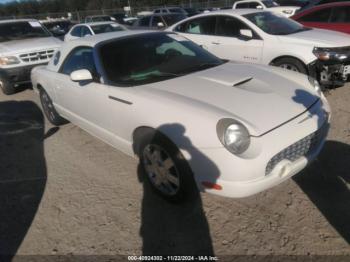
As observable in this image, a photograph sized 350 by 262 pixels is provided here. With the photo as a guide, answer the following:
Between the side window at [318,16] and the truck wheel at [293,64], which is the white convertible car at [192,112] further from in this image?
the side window at [318,16]

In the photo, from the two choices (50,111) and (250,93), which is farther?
(50,111)

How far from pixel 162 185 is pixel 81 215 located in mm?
858

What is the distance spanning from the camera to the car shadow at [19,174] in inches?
121

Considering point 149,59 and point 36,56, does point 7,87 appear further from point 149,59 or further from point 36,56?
point 149,59

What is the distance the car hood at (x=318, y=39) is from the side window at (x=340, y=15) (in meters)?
1.63

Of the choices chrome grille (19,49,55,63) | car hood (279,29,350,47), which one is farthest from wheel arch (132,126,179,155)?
chrome grille (19,49,55,63)

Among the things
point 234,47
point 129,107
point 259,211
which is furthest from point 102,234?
point 234,47

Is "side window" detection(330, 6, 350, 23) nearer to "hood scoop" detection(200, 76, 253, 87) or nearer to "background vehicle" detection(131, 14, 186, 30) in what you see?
"hood scoop" detection(200, 76, 253, 87)

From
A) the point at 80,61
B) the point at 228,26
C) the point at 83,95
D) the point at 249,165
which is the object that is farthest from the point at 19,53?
the point at 249,165

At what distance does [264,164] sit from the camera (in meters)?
2.54

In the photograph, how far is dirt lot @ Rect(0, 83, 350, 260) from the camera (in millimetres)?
2709

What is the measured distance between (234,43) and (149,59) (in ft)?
10.5

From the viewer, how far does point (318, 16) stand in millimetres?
7867

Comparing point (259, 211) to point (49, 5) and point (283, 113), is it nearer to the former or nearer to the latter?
point (283, 113)
